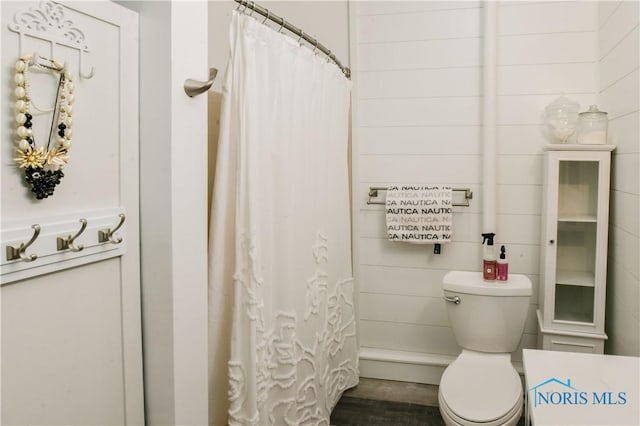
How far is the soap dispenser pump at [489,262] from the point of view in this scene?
8.14ft

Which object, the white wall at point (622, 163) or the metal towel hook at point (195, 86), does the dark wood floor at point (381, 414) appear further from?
the metal towel hook at point (195, 86)

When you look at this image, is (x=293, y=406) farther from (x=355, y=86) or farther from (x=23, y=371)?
(x=355, y=86)

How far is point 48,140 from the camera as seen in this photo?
3.23 ft

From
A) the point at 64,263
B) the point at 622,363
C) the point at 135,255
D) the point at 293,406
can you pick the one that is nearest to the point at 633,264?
the point at 622,363

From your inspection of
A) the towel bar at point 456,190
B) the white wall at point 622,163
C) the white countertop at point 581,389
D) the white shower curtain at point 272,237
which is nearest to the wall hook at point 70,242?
the white shower curtain at point 272,237

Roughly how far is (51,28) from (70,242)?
16.2 inches

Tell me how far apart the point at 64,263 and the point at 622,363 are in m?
1.49

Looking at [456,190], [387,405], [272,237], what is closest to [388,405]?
[387,405]

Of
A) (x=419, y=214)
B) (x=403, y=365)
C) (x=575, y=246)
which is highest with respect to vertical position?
(x=419, y=214)

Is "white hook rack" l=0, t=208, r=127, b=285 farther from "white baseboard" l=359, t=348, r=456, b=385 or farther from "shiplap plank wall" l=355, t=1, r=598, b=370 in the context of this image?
"white baseboard" l=359, t=348, r=456, b=385

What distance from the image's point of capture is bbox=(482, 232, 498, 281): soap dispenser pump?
2.48 metres

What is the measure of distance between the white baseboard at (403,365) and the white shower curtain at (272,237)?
2.16 ft

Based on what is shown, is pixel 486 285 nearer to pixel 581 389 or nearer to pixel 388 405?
pixel 388 405

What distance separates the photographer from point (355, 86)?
293cm
